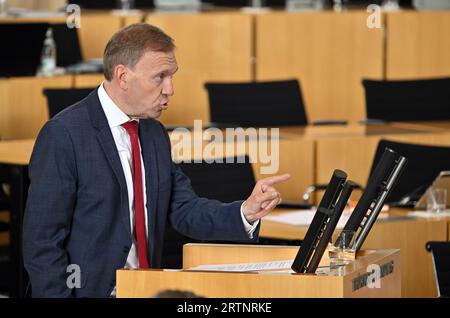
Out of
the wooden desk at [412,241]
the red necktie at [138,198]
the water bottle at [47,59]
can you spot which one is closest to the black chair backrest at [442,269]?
the wooden desk at [412,241]

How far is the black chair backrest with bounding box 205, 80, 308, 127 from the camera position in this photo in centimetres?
698

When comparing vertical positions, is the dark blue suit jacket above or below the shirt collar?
below

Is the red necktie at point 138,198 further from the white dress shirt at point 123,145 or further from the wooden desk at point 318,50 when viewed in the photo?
the wooden desk at point 318,50

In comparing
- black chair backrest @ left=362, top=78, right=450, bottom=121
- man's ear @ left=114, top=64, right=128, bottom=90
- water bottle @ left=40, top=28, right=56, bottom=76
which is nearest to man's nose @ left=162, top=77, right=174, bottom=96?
man's ear @ left=114, top=64, right=128, bottom=90

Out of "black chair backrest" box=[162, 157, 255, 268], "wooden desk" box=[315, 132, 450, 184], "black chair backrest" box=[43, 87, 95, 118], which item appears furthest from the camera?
"black chair backrest" box=[43, 87, 95, 118]

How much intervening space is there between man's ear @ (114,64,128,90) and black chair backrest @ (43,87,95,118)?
9.48 ft

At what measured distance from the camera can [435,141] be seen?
242 inches

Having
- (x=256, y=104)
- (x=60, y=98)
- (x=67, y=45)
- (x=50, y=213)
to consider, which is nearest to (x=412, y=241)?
(x=50, y=213)

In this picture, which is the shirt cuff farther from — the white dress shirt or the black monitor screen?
the black monitor screen

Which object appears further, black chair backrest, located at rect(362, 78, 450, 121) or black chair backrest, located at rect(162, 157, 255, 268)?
black chair backrest, located at rect(362, 78, 450, 121)

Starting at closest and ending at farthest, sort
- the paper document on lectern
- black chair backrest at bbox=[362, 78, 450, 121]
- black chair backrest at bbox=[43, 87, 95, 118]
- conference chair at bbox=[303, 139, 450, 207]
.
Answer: the paper document on lectern
conference chair at bbox=[303, 139, 450, 207]
black chair backrest at bbox=[43, 87, 95, 118]
black chair backrest at bbox=[362, 78, 450, 121]

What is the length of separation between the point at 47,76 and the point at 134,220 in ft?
13.5
